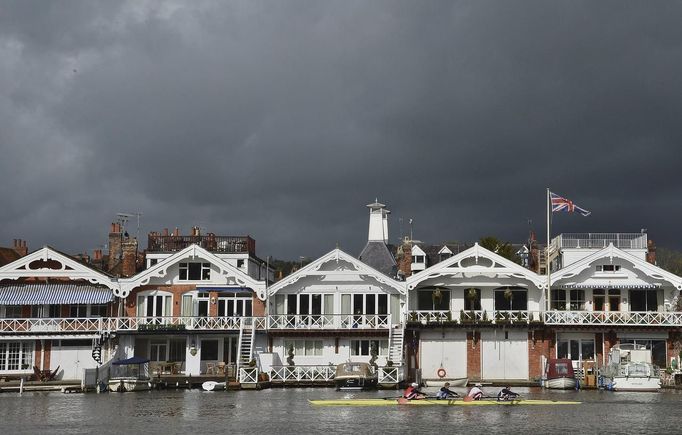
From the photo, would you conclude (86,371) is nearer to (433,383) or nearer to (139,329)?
(139,329)

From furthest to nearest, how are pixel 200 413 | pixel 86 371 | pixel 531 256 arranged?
pixel 531 256, pixel 86 371, pixel 200 413

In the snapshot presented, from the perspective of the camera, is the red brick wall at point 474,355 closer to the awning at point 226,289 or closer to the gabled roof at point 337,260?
the gabled roof at point 337,260

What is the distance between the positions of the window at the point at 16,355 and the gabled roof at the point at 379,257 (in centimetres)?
2290

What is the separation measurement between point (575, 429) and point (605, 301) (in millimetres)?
26996

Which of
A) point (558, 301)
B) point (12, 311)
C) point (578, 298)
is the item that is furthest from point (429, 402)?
point (12, 311)

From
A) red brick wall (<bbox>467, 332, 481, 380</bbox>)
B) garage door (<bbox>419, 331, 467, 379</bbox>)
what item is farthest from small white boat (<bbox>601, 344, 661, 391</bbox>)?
garage door (<bbox>419, 331, 467, 379</bbox>)

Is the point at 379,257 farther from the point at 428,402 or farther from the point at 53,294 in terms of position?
the point at 428,402

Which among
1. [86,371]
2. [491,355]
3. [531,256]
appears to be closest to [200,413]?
[86,371]

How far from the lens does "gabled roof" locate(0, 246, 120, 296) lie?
61.0 meters

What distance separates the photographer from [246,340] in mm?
59250

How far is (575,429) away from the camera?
35.5 m

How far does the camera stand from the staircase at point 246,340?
5756 centimetres

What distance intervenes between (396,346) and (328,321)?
483 cm

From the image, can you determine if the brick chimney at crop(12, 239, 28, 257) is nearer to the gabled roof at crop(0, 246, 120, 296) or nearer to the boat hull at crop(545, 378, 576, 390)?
the gabled roof at crop(0, 246, 120, 296)
